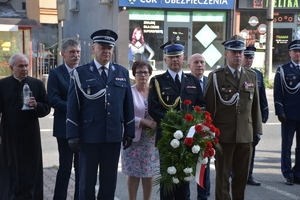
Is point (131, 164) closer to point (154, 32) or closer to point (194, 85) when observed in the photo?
point (194, 85)

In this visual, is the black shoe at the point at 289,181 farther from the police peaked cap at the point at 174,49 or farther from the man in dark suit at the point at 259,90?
the police peaked cap at the point at 174,49

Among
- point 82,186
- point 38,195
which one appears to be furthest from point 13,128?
point 82,186

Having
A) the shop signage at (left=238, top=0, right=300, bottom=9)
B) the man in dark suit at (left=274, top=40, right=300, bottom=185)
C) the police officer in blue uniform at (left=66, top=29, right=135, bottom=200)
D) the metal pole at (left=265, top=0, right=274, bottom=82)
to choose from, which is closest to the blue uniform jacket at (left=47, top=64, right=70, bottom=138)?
the police officer in blue uniform at (left=66, top=29, right=135, bottom=200)

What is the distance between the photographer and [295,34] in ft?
77.6

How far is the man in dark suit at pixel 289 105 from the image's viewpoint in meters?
7.26

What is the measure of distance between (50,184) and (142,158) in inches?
75.8

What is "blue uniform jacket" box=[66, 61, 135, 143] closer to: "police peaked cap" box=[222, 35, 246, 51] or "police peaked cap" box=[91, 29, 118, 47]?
"police peaked cap" box=[91, 29, 118, 47]

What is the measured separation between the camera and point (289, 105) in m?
7.31

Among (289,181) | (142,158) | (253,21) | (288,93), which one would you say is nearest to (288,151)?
(289,181)

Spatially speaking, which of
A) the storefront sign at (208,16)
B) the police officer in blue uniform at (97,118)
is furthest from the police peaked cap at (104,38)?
the storefront sign at (208,16)

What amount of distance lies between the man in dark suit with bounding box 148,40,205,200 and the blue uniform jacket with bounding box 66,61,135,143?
1.71 ft

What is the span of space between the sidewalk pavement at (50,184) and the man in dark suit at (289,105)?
3.35 meters

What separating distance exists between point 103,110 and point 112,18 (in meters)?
19.4

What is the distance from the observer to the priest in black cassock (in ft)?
18.1
